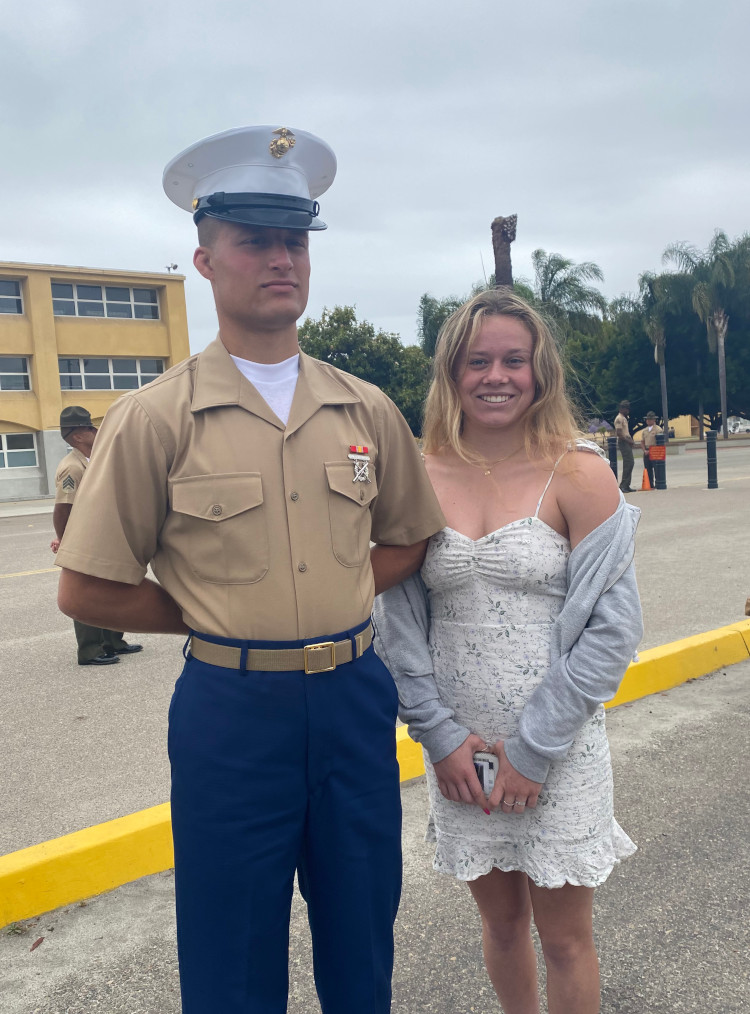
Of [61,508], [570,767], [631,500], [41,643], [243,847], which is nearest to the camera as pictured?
[243,847]

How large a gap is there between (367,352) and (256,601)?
3868 cm

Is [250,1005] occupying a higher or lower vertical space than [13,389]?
lower

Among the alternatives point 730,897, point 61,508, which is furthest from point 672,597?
point 61,508

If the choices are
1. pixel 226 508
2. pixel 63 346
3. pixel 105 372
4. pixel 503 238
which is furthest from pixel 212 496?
pixel 105 372

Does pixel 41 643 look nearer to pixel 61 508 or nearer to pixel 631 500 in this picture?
pixel 61 508

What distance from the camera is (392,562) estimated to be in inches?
84.4

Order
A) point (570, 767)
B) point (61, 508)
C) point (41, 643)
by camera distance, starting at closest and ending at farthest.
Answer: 1. point (570, 767)
2. point (61, 508)
3. point (41, 643)

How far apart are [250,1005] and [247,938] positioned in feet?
0.50

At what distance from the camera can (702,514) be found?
1238cm

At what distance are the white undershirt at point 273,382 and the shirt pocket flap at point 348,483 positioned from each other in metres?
0.16

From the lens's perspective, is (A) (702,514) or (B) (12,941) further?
(A) (702,514)

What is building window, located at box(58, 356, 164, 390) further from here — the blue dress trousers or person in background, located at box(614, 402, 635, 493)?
the blue dress trousers

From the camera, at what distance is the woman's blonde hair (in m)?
2.12

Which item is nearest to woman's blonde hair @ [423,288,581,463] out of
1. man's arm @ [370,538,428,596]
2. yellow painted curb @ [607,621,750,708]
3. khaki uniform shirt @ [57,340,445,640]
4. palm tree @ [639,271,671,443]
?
man's arm @ [370,538,428,596]
